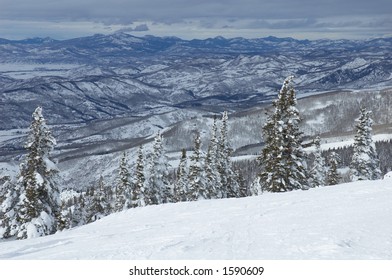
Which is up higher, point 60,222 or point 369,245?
point 369,245

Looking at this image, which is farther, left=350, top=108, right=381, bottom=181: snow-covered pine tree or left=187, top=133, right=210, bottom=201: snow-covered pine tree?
left=187, top=133, right=210, bottom=201: snow-covered pine tree

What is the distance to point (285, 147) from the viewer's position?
103 feet

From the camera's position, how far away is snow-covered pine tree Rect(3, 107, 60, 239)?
26906mm

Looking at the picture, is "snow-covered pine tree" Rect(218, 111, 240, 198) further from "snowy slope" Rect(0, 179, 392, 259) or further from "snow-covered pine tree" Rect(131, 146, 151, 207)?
"snowy slope" Rect(0, 179, 392, 259)

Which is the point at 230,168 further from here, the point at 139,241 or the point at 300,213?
the point at 139,241

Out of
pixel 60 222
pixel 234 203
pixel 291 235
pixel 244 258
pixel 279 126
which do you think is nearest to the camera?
pixel 244 258

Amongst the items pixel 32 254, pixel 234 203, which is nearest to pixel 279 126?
pixel 234 203

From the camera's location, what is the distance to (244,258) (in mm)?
11273

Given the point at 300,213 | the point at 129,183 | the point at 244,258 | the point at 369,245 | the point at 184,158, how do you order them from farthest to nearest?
the point at 184,158
the point at 129,183
the point at 300,213
the point at 369,245
the point at 244,258

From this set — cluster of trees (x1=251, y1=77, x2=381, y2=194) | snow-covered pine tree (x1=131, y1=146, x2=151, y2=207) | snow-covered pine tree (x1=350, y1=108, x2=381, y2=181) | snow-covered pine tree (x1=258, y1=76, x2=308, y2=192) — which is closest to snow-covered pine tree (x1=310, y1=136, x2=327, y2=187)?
snow-covered pine tree (x1=350, y1=108, x2=381, y2=181)

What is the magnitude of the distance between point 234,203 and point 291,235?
9.30 metres

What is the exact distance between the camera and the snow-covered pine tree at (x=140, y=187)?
4242cm

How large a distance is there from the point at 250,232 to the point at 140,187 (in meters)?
29.4

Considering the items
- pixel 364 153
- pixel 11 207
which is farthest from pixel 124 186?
pixel 364 153
